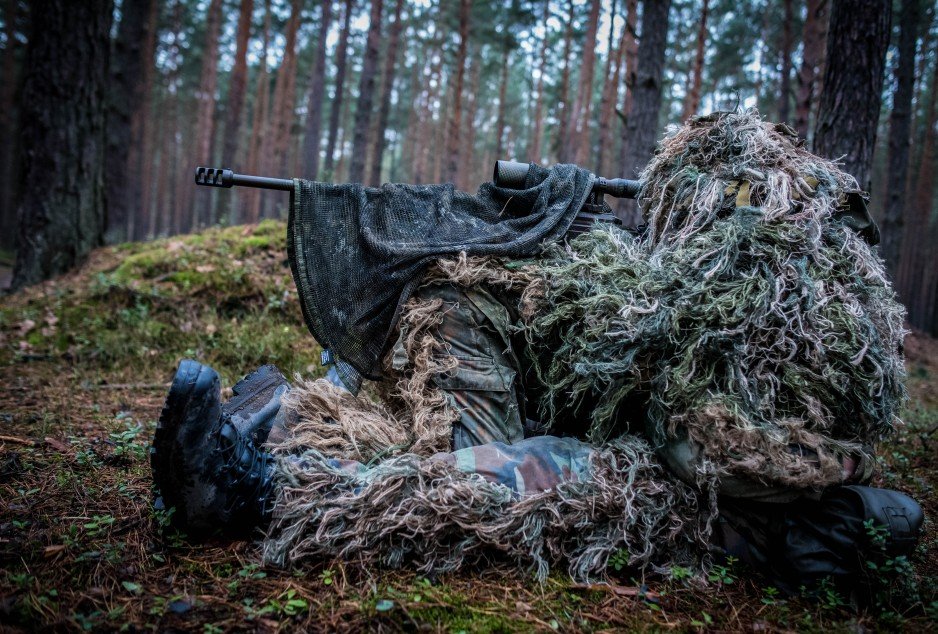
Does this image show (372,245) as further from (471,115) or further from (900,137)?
(471,115)

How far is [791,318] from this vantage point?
6.06 feet

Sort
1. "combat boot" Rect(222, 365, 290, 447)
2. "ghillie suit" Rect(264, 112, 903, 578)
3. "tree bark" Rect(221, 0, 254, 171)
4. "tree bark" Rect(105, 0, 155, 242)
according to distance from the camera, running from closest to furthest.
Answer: "ghillie suit" Rect(264, 112, 903, 578) < "combat boot" Rect(222, 365, 290, 447) < "tree bark" Rect(105, 0, 155, 242) < "tree bark" Rect(221, 0, 254, 171)

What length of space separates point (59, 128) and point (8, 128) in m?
14.1

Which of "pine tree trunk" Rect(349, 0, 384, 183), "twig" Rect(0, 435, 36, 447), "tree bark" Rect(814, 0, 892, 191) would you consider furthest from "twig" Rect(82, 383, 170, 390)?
"pine tree trunk" Rect(349, 0, 384, 183)

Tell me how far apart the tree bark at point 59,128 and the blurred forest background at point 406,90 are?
0.6 inches

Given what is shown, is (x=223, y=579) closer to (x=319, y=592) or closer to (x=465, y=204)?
(x=319, y=592)

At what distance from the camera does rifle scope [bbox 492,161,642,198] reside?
8.82 feet

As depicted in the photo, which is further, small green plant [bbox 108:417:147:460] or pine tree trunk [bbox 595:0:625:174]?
pine tree trunk [bbox 595:0:625:174]

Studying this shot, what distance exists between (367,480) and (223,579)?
54cm

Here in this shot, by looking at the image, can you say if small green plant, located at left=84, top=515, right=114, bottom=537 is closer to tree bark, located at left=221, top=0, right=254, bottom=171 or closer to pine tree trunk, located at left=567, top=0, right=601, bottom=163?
tree bark, located at left=221, top=0, right=254, bottom=171

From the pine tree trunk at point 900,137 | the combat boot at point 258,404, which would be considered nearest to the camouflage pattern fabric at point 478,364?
the combat boot at point 258,404

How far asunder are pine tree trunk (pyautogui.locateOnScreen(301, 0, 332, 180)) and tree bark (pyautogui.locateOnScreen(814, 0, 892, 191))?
32.7 ft

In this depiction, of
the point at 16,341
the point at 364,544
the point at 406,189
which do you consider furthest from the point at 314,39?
the point at 364,544

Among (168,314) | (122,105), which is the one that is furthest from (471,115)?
(168,314)
